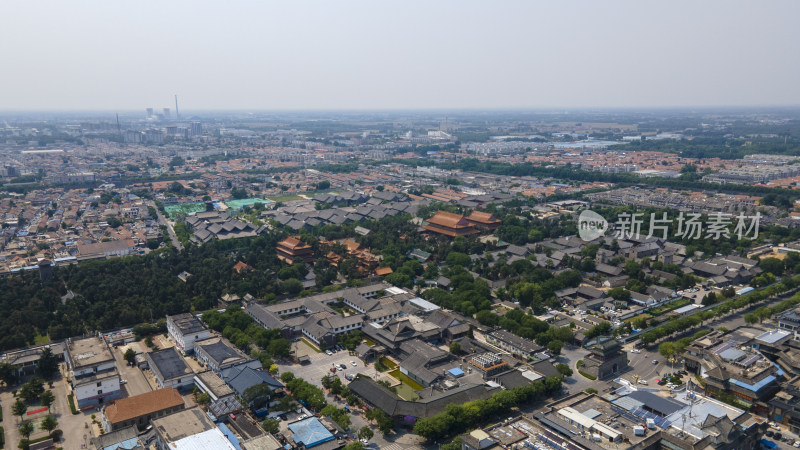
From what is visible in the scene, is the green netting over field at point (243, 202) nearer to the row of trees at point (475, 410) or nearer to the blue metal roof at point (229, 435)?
the blue metal roof at point (229, 435)

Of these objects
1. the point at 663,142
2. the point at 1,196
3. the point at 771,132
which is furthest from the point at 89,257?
the point at 771,132

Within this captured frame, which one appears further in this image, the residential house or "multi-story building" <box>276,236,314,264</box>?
"multi-story building" <box>276,236,314,264</box>

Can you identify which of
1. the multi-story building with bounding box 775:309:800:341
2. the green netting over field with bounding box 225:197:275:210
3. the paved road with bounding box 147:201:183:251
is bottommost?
the paved road with bounding box 147:201:183:251

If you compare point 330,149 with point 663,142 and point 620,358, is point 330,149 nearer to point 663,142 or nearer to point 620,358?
point 663,142

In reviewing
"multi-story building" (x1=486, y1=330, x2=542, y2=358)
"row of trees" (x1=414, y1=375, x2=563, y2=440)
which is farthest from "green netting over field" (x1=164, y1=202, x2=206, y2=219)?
"row of trees" (x1=414, y1=375, x2=563, y2=440)

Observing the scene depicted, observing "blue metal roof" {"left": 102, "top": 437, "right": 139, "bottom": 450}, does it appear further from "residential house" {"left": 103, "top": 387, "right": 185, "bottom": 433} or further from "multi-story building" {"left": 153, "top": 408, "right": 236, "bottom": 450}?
"residential house" {"left": 103, "top": 387, "right": 185, "bottom": 433}

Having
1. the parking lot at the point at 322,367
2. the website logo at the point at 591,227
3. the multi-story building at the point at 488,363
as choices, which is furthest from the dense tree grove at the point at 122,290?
the website logo at the point at 591,227

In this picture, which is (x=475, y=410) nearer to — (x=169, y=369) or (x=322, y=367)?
(x=322, y=367)

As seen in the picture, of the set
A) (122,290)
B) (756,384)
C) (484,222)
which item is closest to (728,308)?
(756,384)
